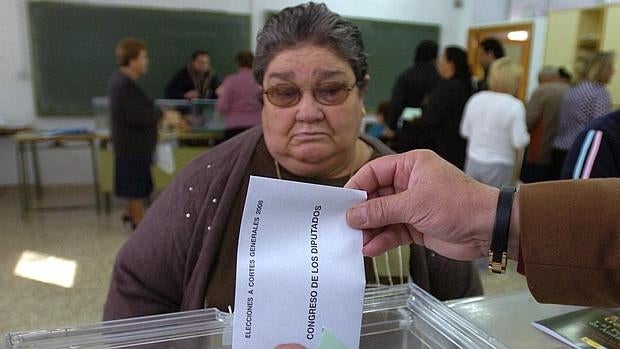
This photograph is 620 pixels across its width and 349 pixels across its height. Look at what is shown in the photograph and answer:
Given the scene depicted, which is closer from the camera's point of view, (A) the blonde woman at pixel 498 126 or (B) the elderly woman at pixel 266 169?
(B) the elderly woman at pixel 266 169

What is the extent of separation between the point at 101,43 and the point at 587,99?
4.32 m

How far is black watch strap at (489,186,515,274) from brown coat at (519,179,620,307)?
2 centimetres

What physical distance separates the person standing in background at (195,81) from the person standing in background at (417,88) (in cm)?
204

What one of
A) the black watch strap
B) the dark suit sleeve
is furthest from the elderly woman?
the dark suit sleeve

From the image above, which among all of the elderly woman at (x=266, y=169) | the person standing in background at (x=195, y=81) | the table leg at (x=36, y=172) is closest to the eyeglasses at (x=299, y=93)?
the elderly woman at (x=266, y=169)

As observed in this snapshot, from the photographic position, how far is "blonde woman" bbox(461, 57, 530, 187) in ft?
9.90

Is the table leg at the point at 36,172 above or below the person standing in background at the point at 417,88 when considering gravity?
below

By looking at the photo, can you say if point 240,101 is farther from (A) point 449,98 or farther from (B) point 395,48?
(B) point 395,48

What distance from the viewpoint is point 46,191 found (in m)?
5.15

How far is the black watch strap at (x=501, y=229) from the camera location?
2.01ft

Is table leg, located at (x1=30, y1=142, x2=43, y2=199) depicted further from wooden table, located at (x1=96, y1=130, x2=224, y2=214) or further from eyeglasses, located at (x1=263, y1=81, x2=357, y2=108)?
eyeglasses, located at (x1=263, y1=81, x2=357, y2=108)

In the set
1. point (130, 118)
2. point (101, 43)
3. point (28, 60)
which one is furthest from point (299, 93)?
point (28, 60)

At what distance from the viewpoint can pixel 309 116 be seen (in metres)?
1.11

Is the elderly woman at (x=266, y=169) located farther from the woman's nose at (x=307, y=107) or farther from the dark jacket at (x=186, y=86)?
the dark jacket at (x=186, y=86)
